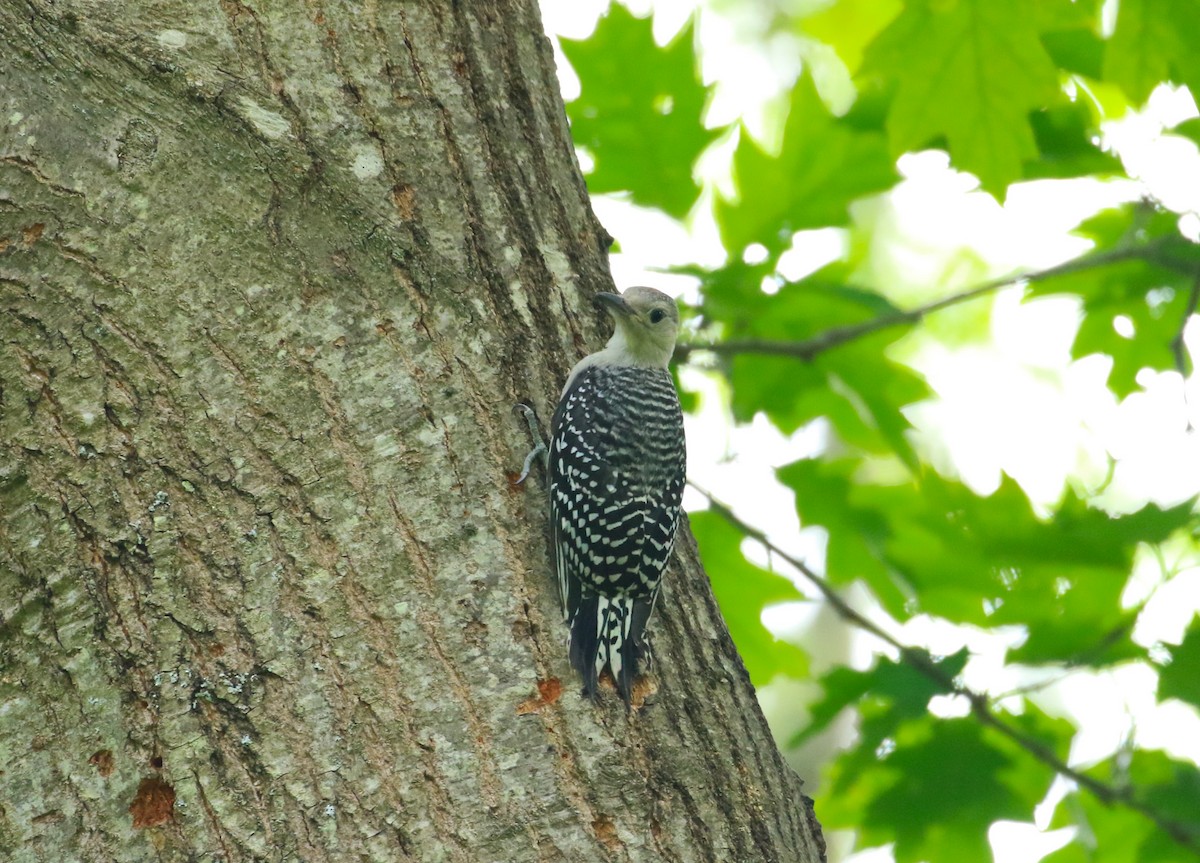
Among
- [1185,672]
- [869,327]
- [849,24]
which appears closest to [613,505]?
[869,327]

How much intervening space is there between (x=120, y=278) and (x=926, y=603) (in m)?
3.26

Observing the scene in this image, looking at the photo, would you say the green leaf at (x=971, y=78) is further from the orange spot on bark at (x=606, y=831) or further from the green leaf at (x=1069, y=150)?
the orange spot on bark at (x=606, y=831)

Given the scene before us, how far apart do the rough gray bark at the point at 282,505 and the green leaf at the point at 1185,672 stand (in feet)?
6.64

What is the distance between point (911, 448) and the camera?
4723mm

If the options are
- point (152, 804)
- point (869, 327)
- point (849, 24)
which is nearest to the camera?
point (152, 804)

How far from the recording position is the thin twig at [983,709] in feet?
14.4

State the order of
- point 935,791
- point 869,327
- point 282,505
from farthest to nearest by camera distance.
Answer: point 869,327
point 935,791
point 282,505

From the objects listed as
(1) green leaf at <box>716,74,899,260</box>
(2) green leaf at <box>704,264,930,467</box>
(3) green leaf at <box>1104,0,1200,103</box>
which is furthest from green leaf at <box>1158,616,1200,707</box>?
(1) green leaf at <box>716,74,899,260</box>

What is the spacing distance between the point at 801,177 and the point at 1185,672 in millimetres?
2347

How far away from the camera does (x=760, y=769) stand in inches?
112

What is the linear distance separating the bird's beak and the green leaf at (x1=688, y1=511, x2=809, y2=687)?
1.26 meters

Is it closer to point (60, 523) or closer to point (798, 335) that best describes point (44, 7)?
point (60, 523)

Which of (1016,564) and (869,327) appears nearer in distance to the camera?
(1016,564)

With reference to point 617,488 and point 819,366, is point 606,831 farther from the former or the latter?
point 819,366
